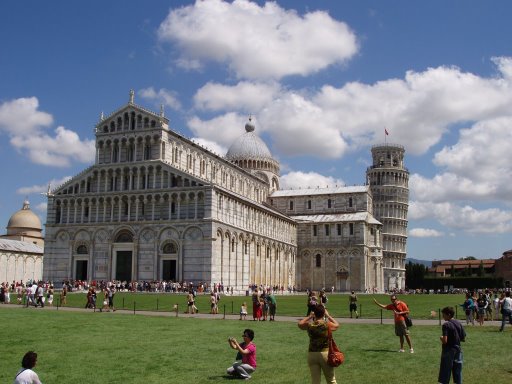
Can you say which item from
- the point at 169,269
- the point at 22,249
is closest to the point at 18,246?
the point at 22,249

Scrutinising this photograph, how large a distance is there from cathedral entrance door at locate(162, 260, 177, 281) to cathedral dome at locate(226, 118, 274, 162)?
40.6 meters

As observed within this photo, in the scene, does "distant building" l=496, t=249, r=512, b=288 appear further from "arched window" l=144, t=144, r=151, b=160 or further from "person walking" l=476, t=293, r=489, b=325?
"person walking" l=476, t=293, r=489, b=325

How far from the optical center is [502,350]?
65.3 feet

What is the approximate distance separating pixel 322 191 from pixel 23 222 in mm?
52484

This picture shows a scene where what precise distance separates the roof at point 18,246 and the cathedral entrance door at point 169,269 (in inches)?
1178

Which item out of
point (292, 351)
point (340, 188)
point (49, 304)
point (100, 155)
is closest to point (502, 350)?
point (292, 351)

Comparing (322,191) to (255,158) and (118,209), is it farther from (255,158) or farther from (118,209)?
(118,209)

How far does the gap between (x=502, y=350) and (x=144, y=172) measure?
179 feet

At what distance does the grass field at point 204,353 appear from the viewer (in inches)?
590

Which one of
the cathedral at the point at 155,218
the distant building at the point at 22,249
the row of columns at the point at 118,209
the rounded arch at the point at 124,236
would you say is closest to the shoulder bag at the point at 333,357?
the cathedral at the point at 155,218

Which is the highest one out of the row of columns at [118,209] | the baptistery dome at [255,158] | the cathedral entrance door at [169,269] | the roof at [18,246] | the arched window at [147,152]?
the baptistery dome at [255,158]

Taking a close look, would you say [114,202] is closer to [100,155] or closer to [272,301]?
[100,155]

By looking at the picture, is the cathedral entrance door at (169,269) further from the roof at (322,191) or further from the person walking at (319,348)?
the person walking at (319,348)

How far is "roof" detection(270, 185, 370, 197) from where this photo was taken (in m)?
100
